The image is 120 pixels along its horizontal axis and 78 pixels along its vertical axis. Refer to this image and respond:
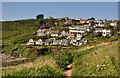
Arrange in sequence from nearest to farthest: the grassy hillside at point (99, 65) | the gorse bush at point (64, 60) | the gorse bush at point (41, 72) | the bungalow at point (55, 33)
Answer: the gorse bush at point (41, 72), the grassy hillside at point (99, 65), the gorse bush at point (64, 60), the bungalow at point (55, 33)

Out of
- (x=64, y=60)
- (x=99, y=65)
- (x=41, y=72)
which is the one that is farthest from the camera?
(x=64, y=60)

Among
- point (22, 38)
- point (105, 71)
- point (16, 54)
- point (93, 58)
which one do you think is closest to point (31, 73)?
point (105, 71)

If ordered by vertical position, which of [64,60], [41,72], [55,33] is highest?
[55,33]

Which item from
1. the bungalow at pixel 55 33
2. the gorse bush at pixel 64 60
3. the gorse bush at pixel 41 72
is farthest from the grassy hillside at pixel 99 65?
the bungalow at pixel 55 33

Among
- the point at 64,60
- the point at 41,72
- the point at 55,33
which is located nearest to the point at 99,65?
the point at 41,72

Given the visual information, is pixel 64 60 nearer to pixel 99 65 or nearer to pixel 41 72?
pixel 99 65

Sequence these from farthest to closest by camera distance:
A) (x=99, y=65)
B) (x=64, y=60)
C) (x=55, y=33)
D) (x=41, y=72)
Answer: (x=55, y=33) → (x=64, y=60) → (x=99, y=65) → (x=41, y=72)

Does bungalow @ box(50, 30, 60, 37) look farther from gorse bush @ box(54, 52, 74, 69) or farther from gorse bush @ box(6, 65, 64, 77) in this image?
gorse bush @ box(6, 65, 64, 77)

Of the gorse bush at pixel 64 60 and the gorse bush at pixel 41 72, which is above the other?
the gorse bush at pixel 64 60

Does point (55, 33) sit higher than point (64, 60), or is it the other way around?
point (55, 33)

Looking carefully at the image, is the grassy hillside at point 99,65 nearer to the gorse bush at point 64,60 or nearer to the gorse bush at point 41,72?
the gorse bush at point 64,60

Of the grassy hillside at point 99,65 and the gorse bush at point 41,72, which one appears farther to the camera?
the grassy hillside at point 99,65

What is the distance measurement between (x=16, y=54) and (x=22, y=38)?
3746 cm

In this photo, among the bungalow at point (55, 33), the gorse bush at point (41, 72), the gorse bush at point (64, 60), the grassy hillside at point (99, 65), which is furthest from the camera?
the bungalow at point (55, 33)
